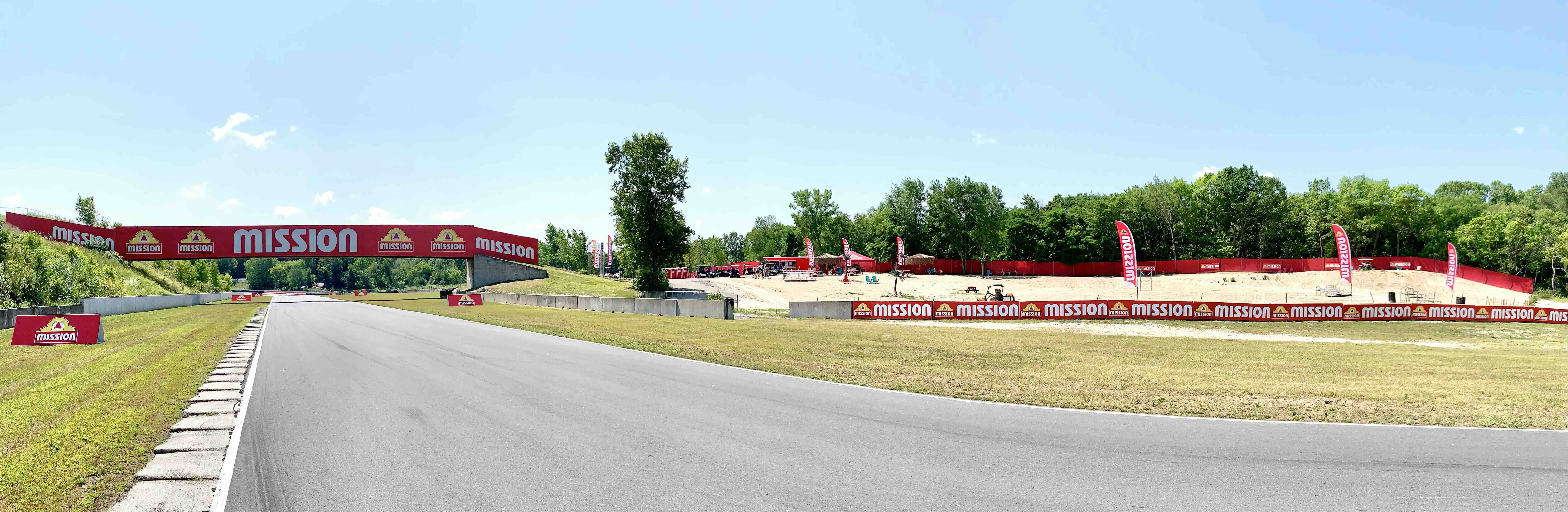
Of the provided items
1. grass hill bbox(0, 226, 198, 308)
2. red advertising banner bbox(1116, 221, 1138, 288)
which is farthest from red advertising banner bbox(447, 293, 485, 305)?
red advertising banner bbox(1116, 221, 1138, 288)

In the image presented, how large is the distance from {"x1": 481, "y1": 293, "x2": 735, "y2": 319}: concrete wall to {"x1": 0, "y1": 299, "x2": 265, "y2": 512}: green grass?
1949 cm

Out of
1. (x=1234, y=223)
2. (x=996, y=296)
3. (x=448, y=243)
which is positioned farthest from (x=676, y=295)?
(x=1234, y=223)

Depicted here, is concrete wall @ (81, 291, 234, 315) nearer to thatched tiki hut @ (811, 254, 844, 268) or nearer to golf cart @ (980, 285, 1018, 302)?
golf cart @ (980, 285, 1018, 302)

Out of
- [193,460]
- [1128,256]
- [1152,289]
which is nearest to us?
[193,460]

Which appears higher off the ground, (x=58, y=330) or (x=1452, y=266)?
(x=1452, y=266)

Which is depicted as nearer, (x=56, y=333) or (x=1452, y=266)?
(x=56, y=333)

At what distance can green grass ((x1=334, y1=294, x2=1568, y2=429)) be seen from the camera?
10.6m

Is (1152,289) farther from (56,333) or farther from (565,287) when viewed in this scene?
(56,333)

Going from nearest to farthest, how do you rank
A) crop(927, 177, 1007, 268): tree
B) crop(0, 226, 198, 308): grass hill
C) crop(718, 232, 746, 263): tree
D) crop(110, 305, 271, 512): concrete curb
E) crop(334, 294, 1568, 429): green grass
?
crop(110, 305, 271, 512): concrete curb
crop(334, 294, 1568, 429): green grass
crop(0, 226, 198, 308): grass hill
crop(927, 177, 1007, 268): tree
crop(718, 232, 746, 263): tree

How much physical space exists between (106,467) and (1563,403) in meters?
21.3

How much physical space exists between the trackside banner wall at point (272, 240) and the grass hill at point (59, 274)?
1928 mm

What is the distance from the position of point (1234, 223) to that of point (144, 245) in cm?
12794

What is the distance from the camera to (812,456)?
23.6 ft

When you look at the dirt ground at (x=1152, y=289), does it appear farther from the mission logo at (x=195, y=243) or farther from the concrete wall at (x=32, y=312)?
the mission logo at (x=195, y=243)
